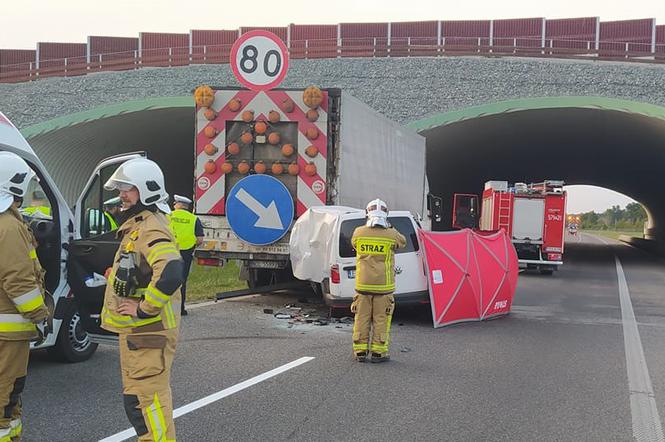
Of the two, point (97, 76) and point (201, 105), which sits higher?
point (97, 76)

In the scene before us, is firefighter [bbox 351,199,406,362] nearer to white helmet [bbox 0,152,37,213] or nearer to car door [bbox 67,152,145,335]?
car door [bbox 67,152,145,335]

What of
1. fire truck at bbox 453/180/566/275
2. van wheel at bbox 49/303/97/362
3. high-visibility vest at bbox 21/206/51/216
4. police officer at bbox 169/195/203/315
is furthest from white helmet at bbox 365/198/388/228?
fire truck at bbox 453/180/566/275

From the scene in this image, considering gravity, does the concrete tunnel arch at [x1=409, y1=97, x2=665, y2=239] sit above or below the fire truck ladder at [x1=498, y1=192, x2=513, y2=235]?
above

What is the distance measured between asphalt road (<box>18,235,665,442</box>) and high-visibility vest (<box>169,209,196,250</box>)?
3.75 ft

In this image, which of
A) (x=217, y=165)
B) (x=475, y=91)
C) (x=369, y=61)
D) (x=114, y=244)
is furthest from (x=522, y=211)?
(x=114, y=244)

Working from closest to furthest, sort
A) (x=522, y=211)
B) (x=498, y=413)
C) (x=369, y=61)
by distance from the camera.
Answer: (x=498, y=413)
(x=522, y=211)
(x=369, y=61)

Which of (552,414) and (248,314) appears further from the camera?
(248,314)

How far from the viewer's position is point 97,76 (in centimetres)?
2917

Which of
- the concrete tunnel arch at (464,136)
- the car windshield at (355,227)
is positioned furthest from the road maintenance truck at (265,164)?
the concrete tunnel arch at (464,136)

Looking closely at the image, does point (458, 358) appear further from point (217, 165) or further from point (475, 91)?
point (475, 91)

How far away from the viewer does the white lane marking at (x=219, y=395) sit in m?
4.79

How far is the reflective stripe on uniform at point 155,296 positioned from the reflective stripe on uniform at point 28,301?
0.86 meters

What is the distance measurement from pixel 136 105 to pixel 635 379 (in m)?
21.7

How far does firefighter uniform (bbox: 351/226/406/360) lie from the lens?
754cm
